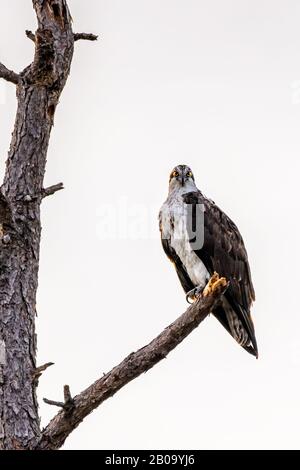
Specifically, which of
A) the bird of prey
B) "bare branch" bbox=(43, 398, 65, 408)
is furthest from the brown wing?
"bare branch" bbox=(43, 398, 65, 408)

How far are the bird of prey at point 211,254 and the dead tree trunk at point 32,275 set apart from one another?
2.49m

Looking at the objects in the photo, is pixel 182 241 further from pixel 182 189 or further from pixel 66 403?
pixel 66 403

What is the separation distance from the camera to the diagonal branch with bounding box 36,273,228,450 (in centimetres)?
657

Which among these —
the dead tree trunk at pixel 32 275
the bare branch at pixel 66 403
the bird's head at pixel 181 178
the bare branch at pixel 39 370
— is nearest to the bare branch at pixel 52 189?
the dead tree trunk at pixel 32 275

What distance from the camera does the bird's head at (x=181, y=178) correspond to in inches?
420

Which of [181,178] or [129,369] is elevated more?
[181,178]

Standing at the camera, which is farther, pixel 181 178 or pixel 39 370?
pixel 181 178

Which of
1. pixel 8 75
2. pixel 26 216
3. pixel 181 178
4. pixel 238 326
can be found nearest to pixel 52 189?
pixel 26 216

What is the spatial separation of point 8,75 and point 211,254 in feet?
10.4

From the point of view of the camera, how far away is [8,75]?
7.93 m
